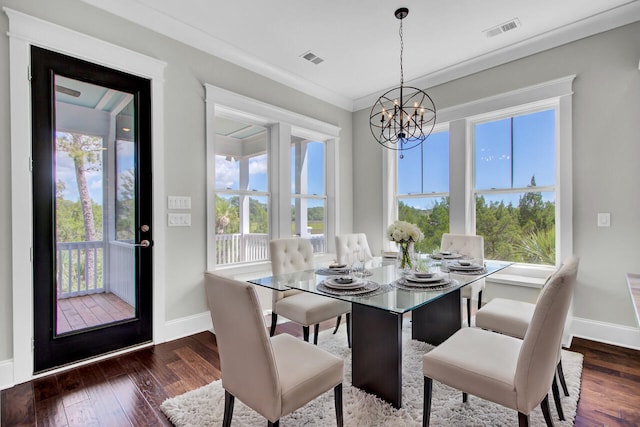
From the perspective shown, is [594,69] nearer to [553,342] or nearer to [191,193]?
[553,342]

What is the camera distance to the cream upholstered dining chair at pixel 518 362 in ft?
4.24

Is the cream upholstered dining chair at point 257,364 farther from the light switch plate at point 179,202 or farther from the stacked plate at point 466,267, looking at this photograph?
the light switch plate at point 179,202

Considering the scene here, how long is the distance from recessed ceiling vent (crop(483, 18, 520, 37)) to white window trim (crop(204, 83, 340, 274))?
2166mm

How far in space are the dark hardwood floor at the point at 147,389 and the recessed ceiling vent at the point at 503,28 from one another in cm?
298

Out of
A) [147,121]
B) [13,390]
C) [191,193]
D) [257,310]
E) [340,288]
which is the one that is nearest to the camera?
[257,310]

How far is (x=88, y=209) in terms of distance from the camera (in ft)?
8.32

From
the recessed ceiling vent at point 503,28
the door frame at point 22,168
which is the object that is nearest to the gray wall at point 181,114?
the door frame at point 22,168

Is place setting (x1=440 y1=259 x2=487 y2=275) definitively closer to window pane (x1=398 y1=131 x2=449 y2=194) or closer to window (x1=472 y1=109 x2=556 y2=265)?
window (x1=472 y1=109 x2=556 y2=265)

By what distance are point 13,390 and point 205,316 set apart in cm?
141

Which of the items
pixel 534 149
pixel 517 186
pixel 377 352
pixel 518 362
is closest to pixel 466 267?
pixel 377 352

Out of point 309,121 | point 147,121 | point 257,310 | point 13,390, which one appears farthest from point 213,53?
point 13,390

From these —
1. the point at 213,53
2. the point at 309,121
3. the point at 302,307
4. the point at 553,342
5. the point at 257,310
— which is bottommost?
the point at 302,307

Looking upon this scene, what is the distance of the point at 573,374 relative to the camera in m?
2.25

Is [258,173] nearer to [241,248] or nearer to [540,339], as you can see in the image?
[241,248]
